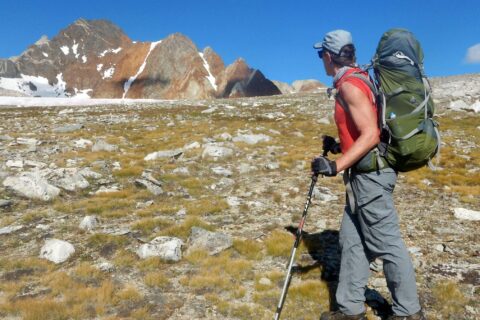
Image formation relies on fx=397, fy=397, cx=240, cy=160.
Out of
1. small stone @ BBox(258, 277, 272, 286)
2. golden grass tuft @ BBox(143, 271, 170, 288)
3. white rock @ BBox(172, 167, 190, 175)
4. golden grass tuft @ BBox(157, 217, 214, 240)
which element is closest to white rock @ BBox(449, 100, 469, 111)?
white rock @ BBox(172, 167, 190, 175)

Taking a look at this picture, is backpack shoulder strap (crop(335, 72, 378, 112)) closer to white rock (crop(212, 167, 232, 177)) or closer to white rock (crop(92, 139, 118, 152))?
white rock (crop(212, 167, 232, 177))

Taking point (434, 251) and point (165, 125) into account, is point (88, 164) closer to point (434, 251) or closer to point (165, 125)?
point (434, 251)

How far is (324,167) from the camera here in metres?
5.01

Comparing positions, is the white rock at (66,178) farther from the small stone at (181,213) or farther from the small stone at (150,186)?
the small stone at (181,213)

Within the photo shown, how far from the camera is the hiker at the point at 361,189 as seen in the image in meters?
4.71

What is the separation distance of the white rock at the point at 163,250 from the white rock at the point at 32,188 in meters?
4.85

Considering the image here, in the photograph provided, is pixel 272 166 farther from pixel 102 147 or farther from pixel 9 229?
pixel 9 229

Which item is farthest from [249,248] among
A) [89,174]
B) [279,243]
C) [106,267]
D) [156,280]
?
[89,174]

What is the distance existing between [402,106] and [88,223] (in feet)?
23.7

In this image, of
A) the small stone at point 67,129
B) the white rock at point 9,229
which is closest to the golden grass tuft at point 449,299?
the white rock at point 9,229

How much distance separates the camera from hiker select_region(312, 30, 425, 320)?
15.5ft

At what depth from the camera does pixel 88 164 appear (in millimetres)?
14914

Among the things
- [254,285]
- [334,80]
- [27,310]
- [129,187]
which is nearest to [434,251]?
[254,285]

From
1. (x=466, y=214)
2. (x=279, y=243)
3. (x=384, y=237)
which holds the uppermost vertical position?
(x=384, y=237)
